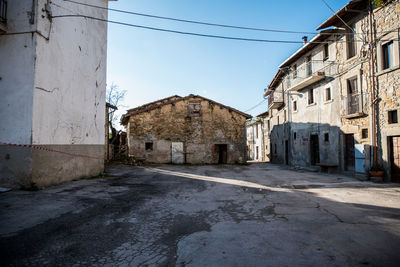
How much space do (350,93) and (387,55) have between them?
107 inches

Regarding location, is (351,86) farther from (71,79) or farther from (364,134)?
(71,79)

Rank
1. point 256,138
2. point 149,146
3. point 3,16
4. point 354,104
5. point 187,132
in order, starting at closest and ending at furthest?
point 3,16 → point 354,104 → point 149,146 → point 187,132 → point 256,138

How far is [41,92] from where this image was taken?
679 cm

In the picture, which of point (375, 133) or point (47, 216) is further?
point (375, 133)

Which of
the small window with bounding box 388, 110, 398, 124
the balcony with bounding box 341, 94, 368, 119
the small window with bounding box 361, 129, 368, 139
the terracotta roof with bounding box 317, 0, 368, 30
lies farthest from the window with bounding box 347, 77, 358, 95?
the terracotta roof with bounding box 317, 0, 368, 30

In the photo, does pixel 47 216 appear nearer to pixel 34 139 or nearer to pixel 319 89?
pixel 34 139

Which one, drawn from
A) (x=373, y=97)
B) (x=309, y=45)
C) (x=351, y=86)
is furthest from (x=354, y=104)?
(x=309, y=45)

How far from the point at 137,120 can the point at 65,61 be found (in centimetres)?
1079

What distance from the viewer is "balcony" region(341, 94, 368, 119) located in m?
11.2

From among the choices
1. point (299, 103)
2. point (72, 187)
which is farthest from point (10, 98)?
point (299, 103)

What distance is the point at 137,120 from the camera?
18.6 meters

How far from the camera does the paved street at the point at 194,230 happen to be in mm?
2723

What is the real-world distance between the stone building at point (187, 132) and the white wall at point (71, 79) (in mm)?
7869

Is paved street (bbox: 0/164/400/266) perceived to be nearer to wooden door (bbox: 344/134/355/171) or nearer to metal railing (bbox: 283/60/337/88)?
wooden door (bbox: 344/134/355/171)
